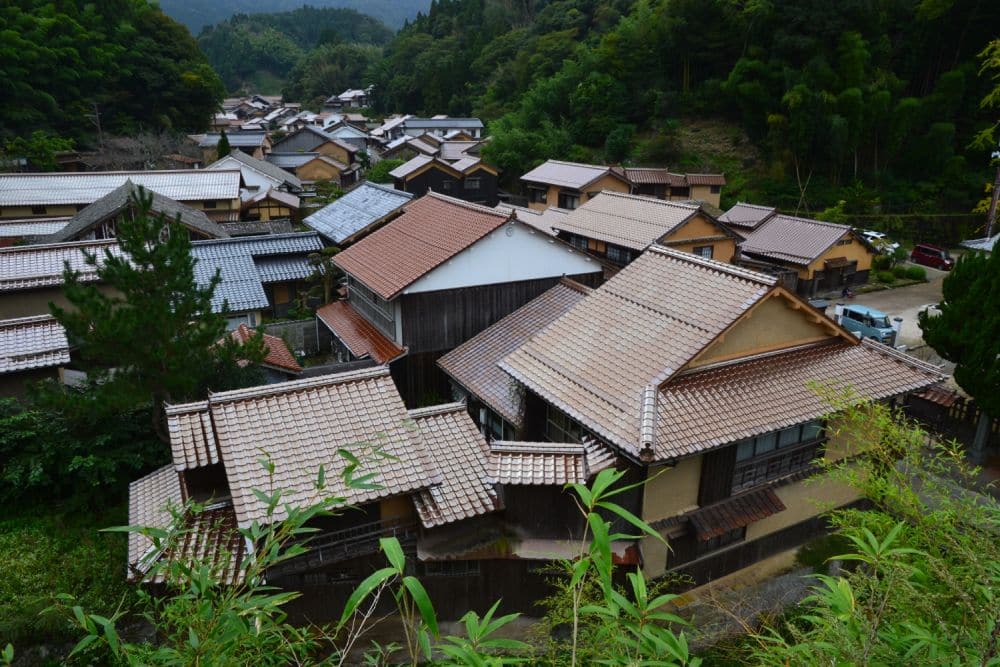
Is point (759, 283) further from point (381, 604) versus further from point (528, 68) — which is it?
point (528, 68)

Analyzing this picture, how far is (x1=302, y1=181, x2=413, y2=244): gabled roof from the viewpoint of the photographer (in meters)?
26.8

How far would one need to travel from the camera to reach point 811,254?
92.9 ft

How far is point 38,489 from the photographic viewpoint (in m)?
13.5

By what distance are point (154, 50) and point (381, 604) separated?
218ft

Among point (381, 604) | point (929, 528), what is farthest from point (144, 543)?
point (929, 528)

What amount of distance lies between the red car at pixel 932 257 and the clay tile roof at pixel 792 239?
954 centimetres

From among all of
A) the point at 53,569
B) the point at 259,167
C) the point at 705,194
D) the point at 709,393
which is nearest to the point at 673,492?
the point at 709,393

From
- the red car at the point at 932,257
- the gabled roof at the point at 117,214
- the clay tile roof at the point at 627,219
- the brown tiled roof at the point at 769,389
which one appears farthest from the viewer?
the red car at the point at 932,257

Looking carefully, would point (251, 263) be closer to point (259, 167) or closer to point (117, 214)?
point (117, 214)

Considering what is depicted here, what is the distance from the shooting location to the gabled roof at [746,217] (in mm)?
32312

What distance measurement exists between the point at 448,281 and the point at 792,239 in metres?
21.5

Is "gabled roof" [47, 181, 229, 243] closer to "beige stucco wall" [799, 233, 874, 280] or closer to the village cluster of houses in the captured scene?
the village cluster of houses

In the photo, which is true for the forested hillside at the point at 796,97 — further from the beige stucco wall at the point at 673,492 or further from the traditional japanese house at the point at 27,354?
the traditional japanese house at the point at 27,354

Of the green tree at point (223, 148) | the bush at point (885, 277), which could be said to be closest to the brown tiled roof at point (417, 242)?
the bush at point (885, 277)
